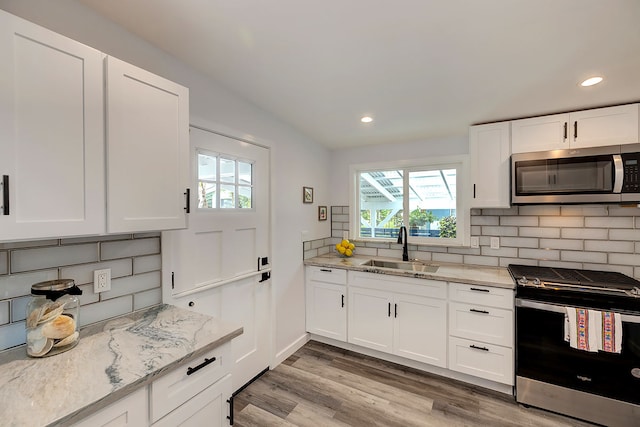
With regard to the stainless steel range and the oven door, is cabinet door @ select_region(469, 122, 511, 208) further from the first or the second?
the oven door

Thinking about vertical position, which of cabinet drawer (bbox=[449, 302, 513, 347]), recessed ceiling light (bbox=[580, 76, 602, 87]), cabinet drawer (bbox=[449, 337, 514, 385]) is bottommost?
cabinet drawer (bbox=[449, 337, 514, 385])

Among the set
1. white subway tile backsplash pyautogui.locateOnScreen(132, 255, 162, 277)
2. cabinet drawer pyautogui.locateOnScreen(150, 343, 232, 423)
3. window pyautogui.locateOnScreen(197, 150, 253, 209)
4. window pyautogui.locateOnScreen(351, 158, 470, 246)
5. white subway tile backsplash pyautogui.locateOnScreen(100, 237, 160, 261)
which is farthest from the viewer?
window pyautogui.locateOnScreen(351, 158, 470, 246)

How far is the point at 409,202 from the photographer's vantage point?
3188mm

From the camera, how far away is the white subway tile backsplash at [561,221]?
2389mm

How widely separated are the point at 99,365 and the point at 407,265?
2.66m

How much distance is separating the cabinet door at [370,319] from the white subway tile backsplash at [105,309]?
1.90 m

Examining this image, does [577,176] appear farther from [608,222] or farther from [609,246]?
[609,246]

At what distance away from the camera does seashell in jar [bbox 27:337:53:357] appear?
1035mm

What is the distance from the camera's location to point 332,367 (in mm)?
2592

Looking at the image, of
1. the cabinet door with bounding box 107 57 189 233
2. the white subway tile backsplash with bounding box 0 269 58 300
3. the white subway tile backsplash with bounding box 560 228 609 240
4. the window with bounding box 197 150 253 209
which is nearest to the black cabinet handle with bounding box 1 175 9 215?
the cabinet door with bounding box 107 57 189 233

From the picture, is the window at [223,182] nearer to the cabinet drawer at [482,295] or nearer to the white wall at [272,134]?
the white wall at [272,134]

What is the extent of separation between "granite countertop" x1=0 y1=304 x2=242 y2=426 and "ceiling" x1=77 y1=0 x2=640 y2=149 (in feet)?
4.80

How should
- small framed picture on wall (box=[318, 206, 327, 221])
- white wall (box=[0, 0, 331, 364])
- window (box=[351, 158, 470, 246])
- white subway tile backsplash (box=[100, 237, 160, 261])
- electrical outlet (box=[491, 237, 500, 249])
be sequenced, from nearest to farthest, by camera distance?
white wall (box=[0, 0, 331, 364]), white subway tile backsplash (box=[100, 237, 160, 261]), electrical outlet (box=[491, 237, 500, 249]), window (box=[351, 158, 470, 246]), small framed picture on wall (box=[318, 206, 327, 221])

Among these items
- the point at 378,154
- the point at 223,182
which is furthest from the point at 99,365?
the point at 378,154
